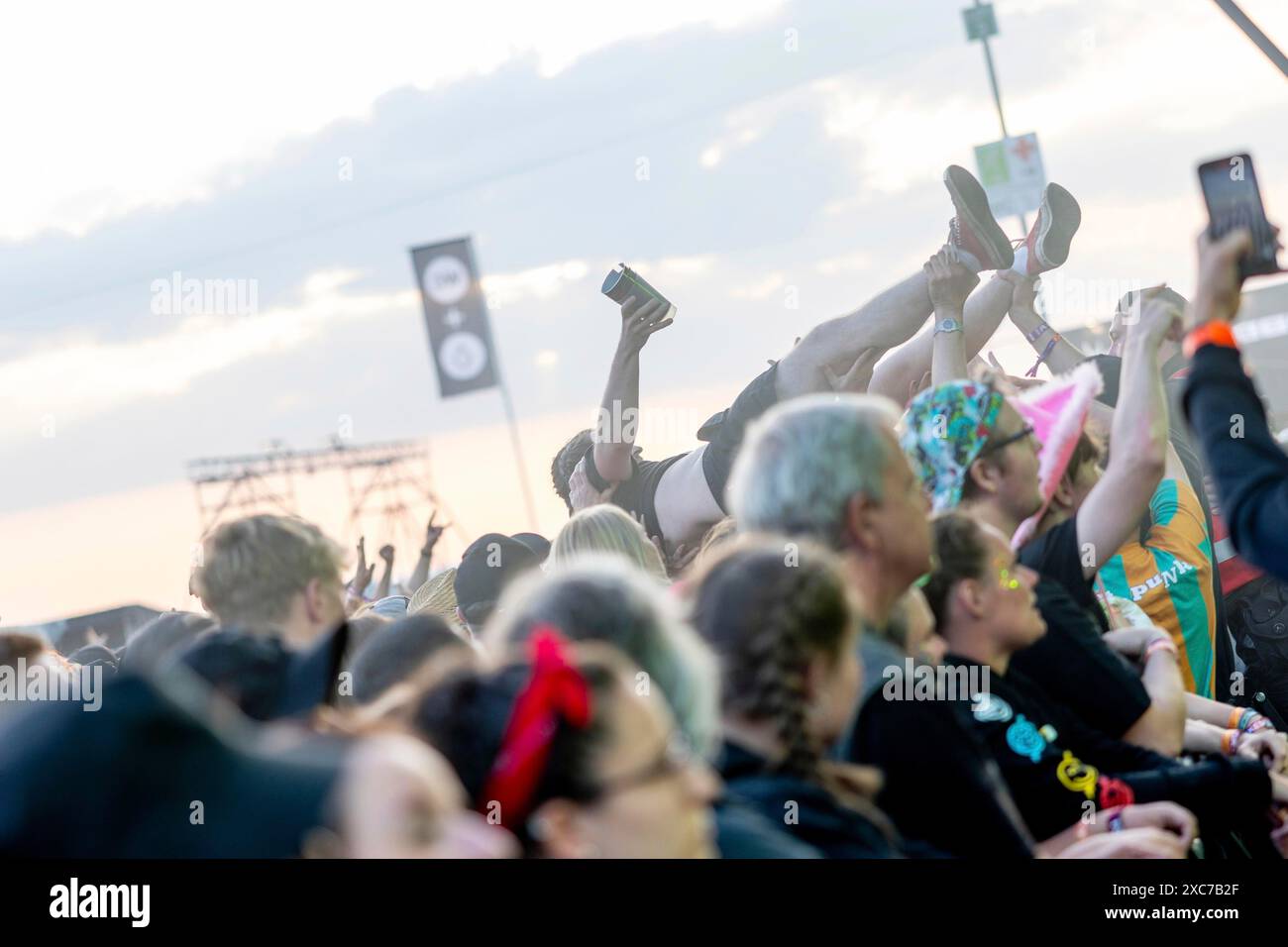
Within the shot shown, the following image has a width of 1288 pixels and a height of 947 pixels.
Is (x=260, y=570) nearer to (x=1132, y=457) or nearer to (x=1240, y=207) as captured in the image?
(x=1132, y=457)

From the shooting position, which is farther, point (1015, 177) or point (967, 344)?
point (1015, 177)

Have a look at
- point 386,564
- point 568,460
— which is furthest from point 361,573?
point 568,460

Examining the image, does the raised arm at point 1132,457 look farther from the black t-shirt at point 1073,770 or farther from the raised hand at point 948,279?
the raised hand at point 948,279

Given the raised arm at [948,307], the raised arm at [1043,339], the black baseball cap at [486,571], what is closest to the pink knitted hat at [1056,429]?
the raised arm at [948,307]

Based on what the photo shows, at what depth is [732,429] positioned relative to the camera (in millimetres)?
4469

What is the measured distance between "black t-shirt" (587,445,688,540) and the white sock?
1.21 meters

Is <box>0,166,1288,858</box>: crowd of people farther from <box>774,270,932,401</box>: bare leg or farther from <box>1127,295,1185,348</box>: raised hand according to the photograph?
<box>774,270,932,401</box>: bare leg

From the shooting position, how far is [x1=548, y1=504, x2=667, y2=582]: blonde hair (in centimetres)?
353

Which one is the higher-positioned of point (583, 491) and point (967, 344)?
point (967, 344)

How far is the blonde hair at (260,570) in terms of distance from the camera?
2.84 meters

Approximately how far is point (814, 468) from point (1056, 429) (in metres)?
1.07

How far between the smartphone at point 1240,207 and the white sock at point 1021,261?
210 cm
